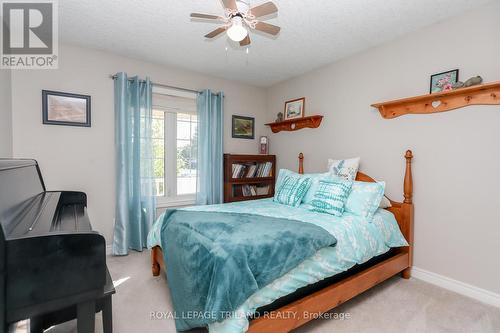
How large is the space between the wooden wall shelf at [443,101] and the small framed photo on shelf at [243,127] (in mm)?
1996

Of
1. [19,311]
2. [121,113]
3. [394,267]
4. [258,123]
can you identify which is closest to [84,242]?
[19,311]

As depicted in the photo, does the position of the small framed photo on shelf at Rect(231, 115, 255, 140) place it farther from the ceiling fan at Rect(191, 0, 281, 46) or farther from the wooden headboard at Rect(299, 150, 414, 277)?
the wooden headboard at Rect(299, 150, 414, 277)

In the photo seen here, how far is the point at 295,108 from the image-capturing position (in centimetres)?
370

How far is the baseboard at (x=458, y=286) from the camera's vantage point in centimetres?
196

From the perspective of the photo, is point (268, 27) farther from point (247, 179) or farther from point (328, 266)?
point (247, 179)

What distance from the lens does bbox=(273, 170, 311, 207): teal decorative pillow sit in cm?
266

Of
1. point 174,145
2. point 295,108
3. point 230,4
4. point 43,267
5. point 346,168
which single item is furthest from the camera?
point 295,108

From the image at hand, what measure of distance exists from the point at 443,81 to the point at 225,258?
241 cm

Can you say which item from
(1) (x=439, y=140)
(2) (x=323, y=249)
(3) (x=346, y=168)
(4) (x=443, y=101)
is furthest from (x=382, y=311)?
(4) (x=443, y=101)

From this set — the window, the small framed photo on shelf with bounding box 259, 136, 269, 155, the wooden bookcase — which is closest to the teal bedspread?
the window

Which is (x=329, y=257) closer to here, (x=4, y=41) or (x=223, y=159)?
(x=223, y=159)

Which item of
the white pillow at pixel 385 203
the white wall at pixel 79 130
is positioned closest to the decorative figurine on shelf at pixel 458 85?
the white pillow at pixel 385 203

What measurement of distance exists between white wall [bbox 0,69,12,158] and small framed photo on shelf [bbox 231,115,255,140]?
2.56m

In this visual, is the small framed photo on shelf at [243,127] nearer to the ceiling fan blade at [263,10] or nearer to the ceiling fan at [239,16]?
the ceiling fan at [239,16]
